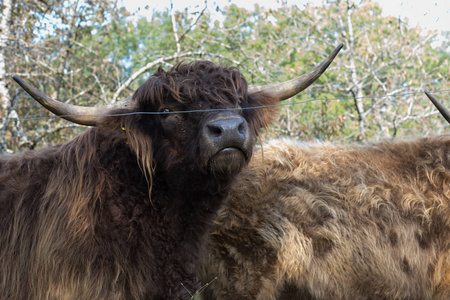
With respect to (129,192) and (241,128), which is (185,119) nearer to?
(241,128)

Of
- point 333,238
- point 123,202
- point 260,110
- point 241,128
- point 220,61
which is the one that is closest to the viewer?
point 241,128

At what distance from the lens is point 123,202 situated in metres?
3.41

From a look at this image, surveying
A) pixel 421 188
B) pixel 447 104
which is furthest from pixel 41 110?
pixel 447 104

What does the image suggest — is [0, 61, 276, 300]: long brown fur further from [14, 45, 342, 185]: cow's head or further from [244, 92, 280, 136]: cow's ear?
[244, 92, 280, 136]: cow's ear

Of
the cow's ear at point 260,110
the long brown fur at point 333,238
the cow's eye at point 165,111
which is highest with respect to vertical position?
the cow's eye at point 165,111

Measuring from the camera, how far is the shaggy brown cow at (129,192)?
10.5 feet

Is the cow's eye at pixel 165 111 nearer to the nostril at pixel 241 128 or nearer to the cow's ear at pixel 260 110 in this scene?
the nostril at pixel 241 128

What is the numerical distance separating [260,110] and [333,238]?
4.61ft

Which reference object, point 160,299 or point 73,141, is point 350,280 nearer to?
point 160,299

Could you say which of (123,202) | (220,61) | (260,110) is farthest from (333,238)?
(220,61)

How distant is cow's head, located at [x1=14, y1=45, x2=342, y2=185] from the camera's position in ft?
10.6

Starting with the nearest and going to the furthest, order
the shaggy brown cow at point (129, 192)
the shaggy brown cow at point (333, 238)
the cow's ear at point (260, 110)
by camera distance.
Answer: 1. the shaggy brown cow at point (129, 192)
2. the cow's ear at point (260, 110)
3. the shaggy brown cow at point (333, 238)

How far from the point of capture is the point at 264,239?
4.44 m

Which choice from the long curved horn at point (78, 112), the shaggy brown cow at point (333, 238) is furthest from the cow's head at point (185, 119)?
the shaggy brown cow at point (333, 238)
